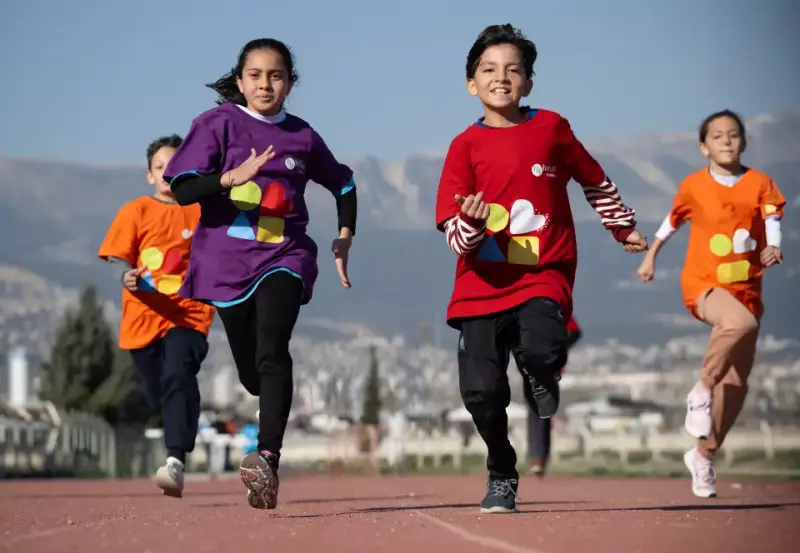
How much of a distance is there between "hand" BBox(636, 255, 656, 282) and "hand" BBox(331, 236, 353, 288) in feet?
6.89

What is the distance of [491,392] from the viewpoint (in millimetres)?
7031

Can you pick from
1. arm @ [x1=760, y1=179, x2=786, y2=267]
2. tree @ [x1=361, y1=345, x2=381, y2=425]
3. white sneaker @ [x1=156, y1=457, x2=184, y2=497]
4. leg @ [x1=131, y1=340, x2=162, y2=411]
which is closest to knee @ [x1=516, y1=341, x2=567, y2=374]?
arm @ [x1=760, y1=179, x2=786, y2=267]

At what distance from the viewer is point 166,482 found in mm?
9352

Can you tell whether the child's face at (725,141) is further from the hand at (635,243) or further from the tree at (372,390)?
the tree at (372,390)

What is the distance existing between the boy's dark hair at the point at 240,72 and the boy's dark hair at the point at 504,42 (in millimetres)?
919

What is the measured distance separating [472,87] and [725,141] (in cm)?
271

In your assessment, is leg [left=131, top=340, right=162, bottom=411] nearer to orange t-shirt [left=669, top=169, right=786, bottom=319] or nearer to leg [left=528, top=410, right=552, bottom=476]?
orange t-shirt [left=669, top=169, right=786, bottom=319]

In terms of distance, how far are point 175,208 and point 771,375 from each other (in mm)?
46323

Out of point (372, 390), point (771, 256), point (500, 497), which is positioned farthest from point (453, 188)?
point (372, 390)

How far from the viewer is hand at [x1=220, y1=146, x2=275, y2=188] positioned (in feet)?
23.6

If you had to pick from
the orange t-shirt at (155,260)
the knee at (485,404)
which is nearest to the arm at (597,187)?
the knee at (485,404)

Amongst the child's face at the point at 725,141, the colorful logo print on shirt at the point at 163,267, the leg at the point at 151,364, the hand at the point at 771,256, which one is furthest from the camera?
the leg at the point at 151,364

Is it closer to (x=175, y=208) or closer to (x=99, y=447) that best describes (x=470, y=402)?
(x=175, y=208)

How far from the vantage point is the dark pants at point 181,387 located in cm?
959
